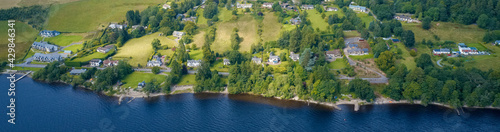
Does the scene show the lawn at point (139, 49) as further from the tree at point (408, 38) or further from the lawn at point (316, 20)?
the tree at point (408, 38)

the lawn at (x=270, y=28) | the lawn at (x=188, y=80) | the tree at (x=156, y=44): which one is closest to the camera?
the lawn at (x=188, y=80)

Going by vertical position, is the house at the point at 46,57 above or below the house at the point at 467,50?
below

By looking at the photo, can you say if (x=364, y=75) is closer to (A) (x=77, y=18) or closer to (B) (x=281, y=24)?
(B) (x=281, y=24)

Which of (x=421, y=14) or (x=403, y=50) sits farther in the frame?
(x=421, y=14)

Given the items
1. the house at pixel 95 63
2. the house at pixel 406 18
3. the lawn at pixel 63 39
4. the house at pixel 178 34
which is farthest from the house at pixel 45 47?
the house at pixel 406 18

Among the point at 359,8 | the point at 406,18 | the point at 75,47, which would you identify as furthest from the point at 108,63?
the point at 406,18

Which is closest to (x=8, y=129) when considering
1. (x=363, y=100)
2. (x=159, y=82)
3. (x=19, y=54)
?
(x=159, y=82)
